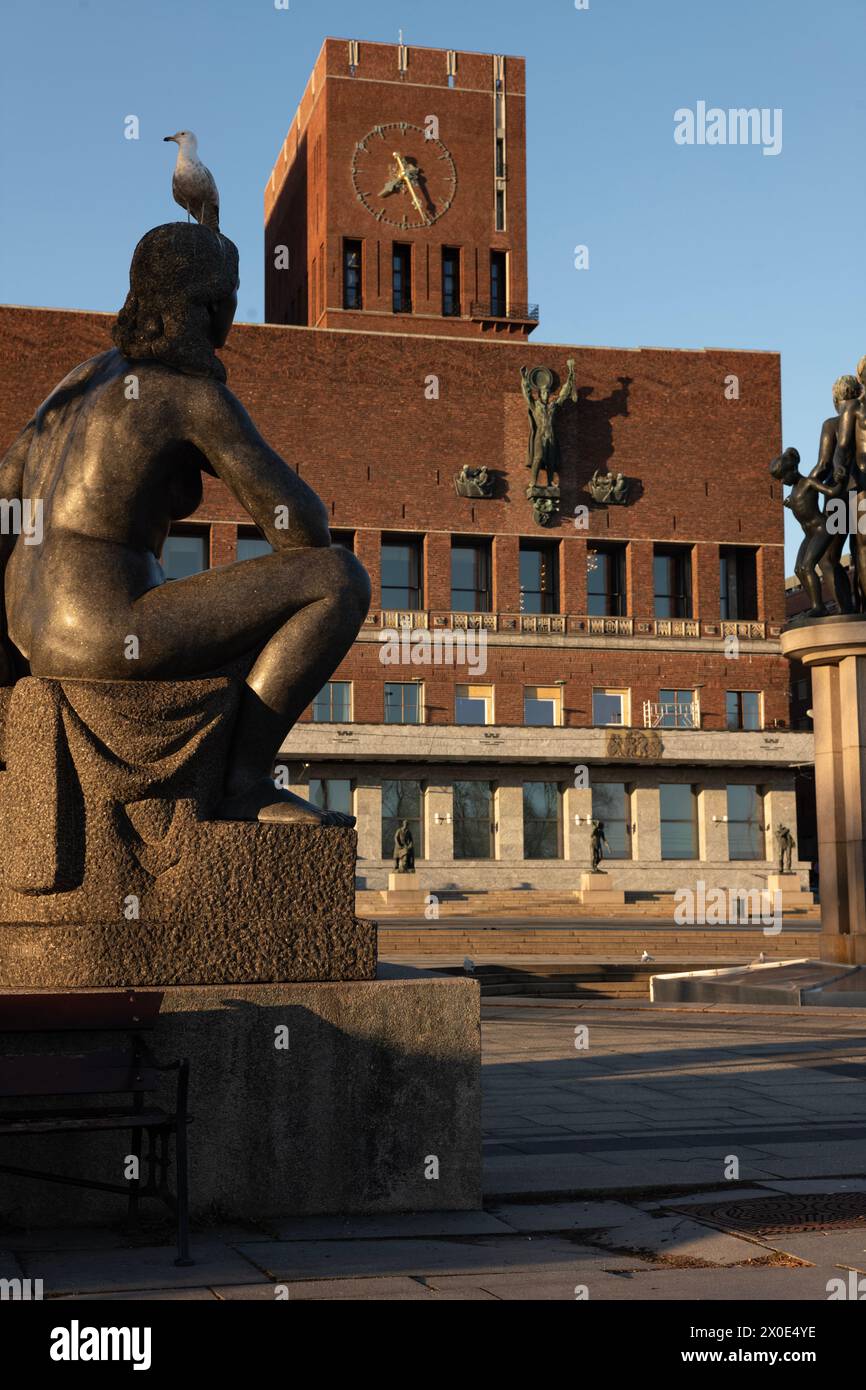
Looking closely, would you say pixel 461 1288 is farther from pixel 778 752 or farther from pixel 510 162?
pixel 510 162

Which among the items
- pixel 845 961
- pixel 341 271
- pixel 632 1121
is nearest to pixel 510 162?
pixel 341 271

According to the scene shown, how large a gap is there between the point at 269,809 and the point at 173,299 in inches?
79.0

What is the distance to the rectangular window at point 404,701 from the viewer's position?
54.2m

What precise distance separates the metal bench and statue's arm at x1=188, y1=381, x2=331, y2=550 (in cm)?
186

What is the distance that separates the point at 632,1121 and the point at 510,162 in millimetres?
59854

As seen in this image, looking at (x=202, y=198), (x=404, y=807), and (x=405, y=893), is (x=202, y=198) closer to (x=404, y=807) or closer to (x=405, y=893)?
(x=405, y=893)

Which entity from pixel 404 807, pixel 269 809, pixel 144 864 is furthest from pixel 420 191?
pixel 144 864

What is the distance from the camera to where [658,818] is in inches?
2178

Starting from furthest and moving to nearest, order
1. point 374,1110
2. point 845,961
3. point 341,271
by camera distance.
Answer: point 341,271 < point 845,961 < point 374,1110

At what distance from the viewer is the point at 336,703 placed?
53.8 meters

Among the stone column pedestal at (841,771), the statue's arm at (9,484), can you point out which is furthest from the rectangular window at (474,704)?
the statue's arm at (9,484)

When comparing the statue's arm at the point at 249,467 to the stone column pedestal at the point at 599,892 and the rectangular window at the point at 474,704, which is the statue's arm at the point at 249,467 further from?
the rectangular window at the point at 474,704

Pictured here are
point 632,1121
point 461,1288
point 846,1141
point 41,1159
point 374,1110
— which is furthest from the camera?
point 632,1121

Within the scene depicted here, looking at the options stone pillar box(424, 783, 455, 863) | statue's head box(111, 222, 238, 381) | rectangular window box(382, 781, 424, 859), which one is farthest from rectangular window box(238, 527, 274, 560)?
statue's head box(111, 222, 238, 381)
